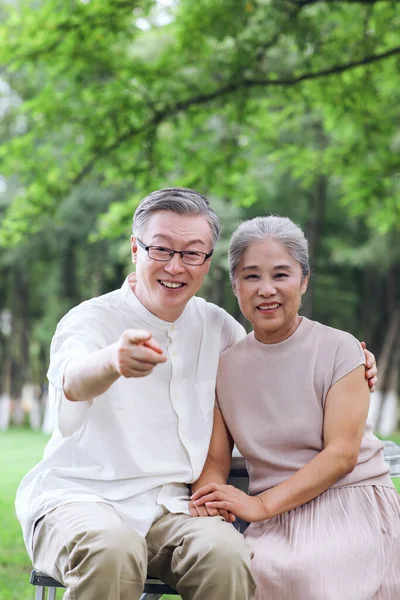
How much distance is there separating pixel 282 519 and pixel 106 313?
94 centimetres

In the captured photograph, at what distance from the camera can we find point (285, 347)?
298 cm

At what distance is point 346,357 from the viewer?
2.87 m

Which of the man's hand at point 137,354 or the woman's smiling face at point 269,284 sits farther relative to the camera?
the woman's smiling face at point 269,284

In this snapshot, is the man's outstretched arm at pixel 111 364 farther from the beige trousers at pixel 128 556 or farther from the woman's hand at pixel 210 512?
the woman's hand at pixel 210 512

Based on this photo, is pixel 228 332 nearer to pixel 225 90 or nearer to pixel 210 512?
pixel 210 512

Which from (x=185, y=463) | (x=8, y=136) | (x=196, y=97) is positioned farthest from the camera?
(x=8, y=136)

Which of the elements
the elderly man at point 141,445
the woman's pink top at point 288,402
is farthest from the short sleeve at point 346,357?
the elderly man at point 141,445

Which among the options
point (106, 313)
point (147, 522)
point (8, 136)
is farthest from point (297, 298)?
point (8, 136)

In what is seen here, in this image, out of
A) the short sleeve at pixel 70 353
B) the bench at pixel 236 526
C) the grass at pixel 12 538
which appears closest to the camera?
the short sleeve at pixel 70 353

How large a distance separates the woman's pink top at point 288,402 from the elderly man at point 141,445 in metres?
0.12

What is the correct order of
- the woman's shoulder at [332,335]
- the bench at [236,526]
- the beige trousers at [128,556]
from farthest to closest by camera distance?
1. the woman's shoulder at [332,335]
2. the bench at [236,526]
3. the beige trousers at [128,556]

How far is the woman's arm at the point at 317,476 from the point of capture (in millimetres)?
2734

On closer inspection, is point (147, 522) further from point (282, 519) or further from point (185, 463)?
point (282, 519)

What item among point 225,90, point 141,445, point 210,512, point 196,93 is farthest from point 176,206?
point 196,93
